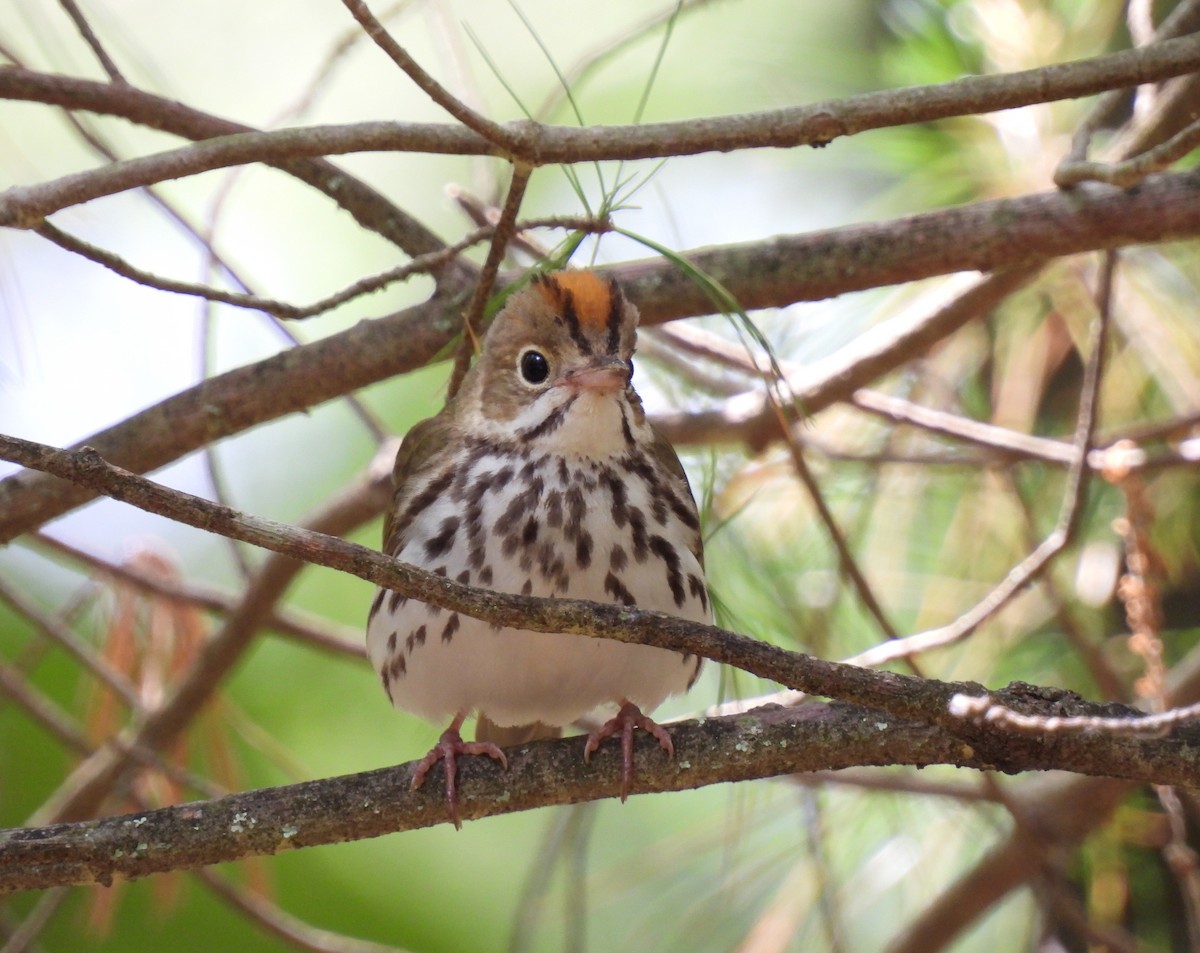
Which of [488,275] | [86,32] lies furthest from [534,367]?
[86,32]

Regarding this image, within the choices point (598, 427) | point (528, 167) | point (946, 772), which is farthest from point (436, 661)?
point (946, 772)

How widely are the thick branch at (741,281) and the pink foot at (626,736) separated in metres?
0.80

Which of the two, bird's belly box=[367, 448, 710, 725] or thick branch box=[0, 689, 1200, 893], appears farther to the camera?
bird's belly box=[367, 448, 710, 725]

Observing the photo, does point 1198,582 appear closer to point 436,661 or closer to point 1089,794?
point 1089,794

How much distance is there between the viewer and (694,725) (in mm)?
2354

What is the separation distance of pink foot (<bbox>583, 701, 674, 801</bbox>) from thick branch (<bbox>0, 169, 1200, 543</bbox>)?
80 centimetres

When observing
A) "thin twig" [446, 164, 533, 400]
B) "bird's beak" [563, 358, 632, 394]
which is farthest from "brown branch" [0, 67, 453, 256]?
"bird's beak" [563, 358, 632, 394]

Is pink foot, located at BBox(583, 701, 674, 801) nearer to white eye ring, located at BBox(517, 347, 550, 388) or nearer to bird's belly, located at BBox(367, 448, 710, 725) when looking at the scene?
bird's belly, located at BBox(367, 448, 710, 725)

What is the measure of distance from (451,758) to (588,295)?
84 centimetres

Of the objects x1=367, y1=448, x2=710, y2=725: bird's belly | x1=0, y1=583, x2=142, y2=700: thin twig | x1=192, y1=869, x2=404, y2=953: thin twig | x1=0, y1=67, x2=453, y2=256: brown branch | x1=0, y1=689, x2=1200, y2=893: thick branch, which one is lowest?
x1=0, y1=689, x2=1200, y2=893: thick branch

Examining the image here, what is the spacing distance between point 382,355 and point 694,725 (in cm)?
94

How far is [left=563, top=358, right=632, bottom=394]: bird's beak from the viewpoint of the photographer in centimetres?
264

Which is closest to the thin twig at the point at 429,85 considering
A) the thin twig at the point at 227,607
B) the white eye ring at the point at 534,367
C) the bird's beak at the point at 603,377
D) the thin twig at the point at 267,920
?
the bird's beak at the point at 603,377

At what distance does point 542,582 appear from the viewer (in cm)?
257
